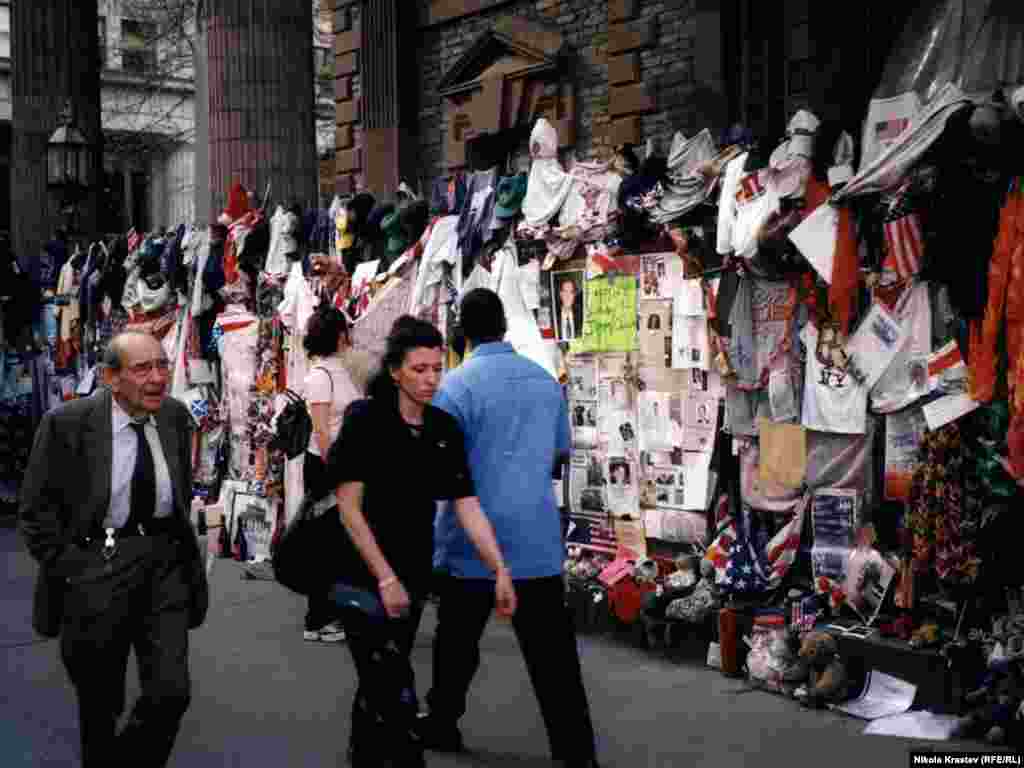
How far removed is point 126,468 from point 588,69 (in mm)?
10155

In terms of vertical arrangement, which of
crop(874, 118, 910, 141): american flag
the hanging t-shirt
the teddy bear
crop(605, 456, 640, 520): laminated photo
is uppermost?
crop(874, 118, 910, 141): american flag

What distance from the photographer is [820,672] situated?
738 centimetres

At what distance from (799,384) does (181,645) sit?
4.05 metres

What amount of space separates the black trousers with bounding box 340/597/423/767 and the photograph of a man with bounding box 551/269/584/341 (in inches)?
187

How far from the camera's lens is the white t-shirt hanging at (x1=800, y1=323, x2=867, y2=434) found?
24.9 ft

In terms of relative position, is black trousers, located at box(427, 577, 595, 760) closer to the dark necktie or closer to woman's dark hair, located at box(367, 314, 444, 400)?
woman's dark hair, located at box(367, 314, 444, 400)

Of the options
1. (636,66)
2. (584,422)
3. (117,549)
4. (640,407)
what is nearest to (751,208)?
(640,407)

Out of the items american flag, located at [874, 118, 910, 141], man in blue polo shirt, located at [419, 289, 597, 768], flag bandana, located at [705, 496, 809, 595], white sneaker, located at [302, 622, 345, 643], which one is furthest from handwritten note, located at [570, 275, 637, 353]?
man in blue polo shirt, located at [419, 289, 597, 768]

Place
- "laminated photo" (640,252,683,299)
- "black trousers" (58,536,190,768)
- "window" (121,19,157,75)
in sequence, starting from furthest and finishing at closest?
"window" (121,19,157,75), "laminated photo" (640,252,683,299), "black trousers" (58,536,190,768)

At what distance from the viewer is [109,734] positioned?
527 cm

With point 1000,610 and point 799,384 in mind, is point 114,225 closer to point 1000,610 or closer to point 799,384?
point 799,384

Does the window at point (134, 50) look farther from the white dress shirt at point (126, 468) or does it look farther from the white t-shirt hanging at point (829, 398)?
the white dress shirt at point (126, 468)

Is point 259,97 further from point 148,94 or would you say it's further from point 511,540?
point 148,94

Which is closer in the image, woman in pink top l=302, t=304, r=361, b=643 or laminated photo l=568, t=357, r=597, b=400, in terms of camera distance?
woman in pink top l=302, t=304, r=361, b=643
